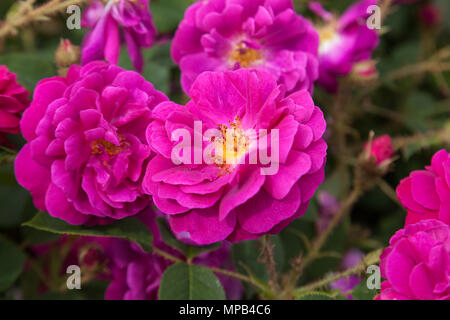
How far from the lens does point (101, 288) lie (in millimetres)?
759

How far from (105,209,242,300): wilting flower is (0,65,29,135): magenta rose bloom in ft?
0.62

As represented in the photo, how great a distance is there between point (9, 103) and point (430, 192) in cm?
45

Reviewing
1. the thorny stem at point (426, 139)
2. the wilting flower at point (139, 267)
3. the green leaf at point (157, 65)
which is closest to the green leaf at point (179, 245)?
the wilting flower at point (139, 267)

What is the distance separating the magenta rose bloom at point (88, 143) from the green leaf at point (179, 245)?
0.26ft

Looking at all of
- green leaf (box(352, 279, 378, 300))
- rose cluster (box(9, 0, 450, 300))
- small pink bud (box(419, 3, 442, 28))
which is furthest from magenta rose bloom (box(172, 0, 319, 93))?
small pink bud (box(419, 3, 442, 28))

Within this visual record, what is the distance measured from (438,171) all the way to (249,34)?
0.26 m

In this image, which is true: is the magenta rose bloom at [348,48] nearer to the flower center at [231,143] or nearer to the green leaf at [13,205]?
the flower center at [231,143]

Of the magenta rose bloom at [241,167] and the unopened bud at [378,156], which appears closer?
the magenta rose bloom at [241,167]

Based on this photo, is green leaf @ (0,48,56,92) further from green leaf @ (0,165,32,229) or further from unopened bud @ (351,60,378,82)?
unopened bud @ (351,60,378,82)

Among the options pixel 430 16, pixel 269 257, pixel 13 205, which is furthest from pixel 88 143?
pixel 430 16

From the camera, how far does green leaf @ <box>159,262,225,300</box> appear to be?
58cm

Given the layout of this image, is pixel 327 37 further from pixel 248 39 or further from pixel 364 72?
pixel 248 39

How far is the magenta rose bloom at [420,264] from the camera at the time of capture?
44cm
